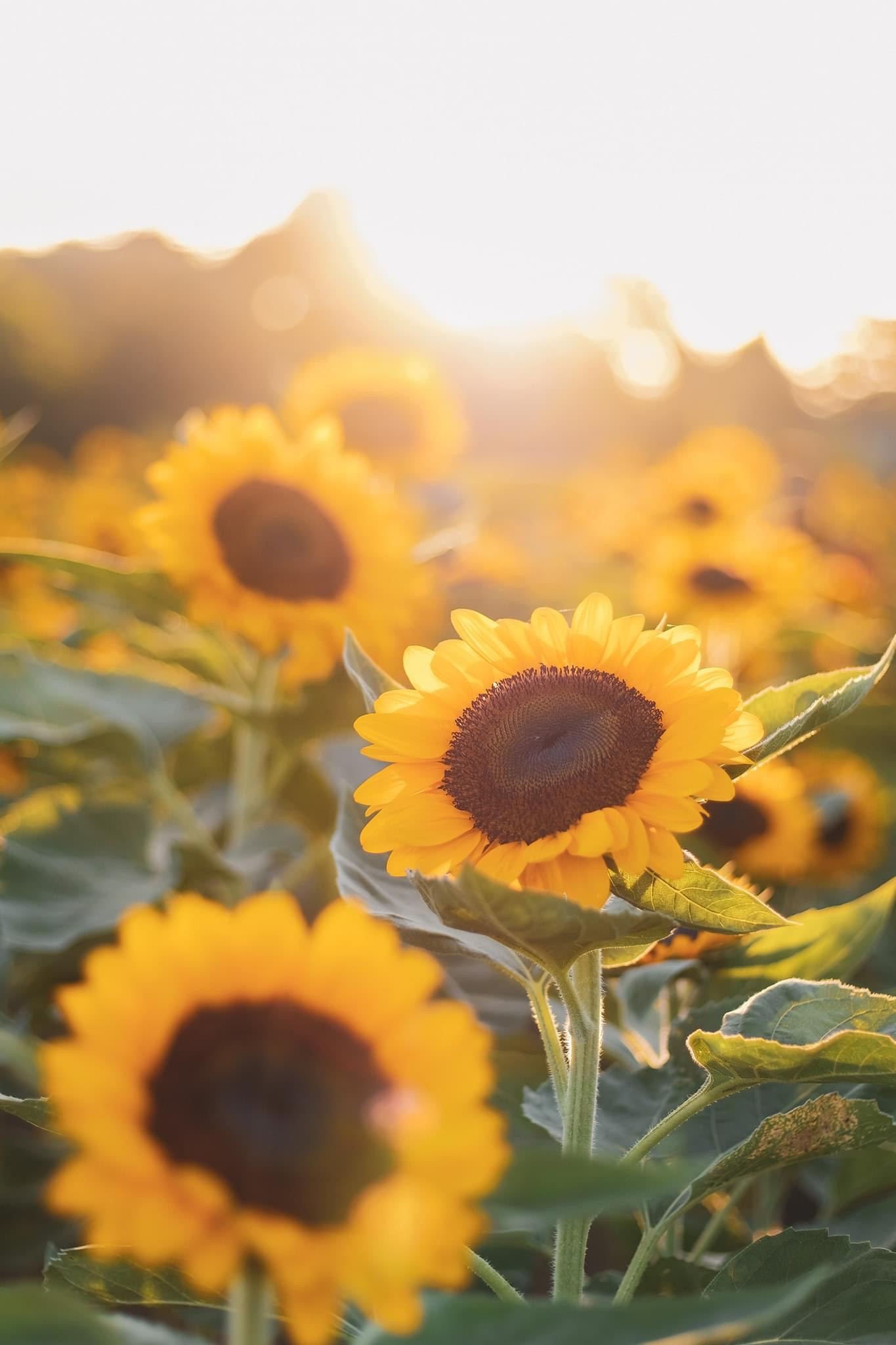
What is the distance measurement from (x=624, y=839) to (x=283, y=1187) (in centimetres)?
40

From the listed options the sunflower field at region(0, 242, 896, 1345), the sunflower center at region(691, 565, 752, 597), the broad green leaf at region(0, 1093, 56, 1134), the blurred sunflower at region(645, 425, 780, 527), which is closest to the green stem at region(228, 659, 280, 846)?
the sunflower field at region(0, 242, 896, 1345)

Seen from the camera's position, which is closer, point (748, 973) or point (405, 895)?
point (405, 895)

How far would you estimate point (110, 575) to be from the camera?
Answer: 201cm

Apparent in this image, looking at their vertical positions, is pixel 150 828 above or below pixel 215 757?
below

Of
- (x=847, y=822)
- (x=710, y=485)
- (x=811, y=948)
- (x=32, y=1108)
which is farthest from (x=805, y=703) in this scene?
(x=710, y=485)

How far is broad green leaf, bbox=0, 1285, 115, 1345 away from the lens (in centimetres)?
56

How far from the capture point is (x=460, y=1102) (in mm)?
573

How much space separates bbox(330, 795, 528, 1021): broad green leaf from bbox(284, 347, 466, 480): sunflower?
2262 millimetres

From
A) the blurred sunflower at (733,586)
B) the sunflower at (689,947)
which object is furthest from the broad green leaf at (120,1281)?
the blurred sunflower at (733,586)

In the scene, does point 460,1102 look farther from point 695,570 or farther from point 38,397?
point 38,397

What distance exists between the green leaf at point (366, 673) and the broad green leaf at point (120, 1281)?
1.63 feet

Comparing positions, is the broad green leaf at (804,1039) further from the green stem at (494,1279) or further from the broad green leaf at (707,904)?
the green stem at (494,1279)

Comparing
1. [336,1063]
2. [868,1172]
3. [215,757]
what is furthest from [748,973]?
[215,757]

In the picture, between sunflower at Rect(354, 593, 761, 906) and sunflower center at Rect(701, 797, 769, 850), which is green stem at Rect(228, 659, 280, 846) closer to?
sunflower center at Rect(701, 797, 769, 850)
